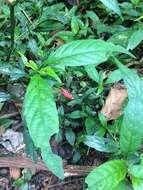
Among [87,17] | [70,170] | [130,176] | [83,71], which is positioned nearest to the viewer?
[130,176]

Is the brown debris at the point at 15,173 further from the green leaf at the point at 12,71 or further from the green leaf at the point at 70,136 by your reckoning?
the green leaf at the point at 12,71

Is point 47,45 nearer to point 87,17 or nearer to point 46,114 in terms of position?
point 87,17

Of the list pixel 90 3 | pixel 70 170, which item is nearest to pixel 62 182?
pixel 70 170

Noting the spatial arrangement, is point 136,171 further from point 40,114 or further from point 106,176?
point 40,114

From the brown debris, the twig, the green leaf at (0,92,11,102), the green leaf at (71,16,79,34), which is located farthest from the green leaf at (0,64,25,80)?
the green leaf at (71,16,79,34)

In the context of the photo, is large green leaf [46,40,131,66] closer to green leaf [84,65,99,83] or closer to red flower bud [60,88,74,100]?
red flower bud [60,88,74,100]

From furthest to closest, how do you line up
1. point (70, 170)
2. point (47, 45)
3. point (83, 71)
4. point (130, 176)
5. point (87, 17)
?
point (87, 17) → point (47, 45) → point (83, 71) → point (70, 170) → point (130, 176)

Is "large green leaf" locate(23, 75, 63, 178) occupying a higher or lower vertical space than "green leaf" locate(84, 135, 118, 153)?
higher
